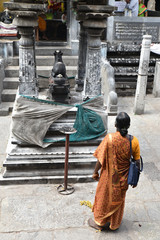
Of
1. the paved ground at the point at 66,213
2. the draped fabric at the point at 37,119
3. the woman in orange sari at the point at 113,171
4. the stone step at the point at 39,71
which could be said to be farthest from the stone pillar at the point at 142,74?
the woman in orange sari at the point at 113,171

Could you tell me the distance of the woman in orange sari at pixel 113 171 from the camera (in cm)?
337

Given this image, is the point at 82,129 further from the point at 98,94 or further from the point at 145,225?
the point at 145,225

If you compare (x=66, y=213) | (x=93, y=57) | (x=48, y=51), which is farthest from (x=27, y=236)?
(x=48, y=51)

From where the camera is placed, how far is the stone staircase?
27.4 ft

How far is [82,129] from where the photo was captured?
504 cm

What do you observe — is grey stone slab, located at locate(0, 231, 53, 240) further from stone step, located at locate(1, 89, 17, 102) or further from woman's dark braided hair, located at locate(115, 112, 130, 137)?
stone step, located at locate(1, 89, 17, 102)

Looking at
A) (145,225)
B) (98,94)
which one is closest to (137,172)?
(145,225)

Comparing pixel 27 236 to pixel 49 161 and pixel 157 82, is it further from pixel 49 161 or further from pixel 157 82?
pixel 157 82

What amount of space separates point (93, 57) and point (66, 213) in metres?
2.72

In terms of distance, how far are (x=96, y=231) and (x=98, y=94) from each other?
2512 mm

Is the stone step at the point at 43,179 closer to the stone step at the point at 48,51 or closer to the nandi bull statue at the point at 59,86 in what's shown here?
the nandi bull statue at the point at 59,86

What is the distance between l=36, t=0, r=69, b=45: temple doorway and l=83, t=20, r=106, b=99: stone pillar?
555cm

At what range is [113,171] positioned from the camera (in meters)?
3.48

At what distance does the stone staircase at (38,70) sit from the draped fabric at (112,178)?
463 centimetres
